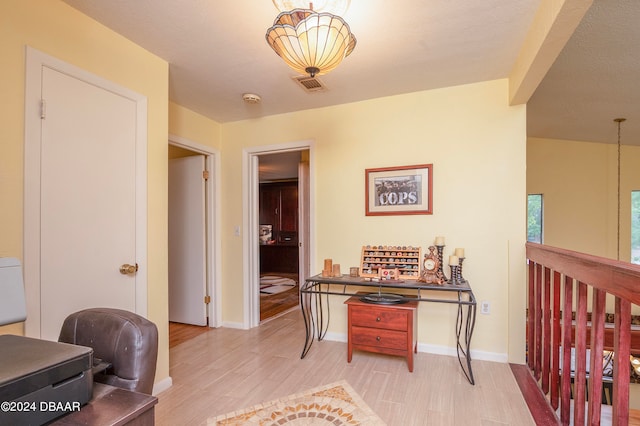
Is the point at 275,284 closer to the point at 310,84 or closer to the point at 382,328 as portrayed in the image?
the point at 382,328

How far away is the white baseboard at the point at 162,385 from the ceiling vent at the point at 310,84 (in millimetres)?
2508

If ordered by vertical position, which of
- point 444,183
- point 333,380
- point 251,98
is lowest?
point 333,380

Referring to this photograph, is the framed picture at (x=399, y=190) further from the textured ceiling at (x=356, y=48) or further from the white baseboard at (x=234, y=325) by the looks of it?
the white baseboard at (x=234, y=325)

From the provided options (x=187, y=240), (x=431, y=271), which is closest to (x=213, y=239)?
(x=187, y=240)

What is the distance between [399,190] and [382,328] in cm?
125

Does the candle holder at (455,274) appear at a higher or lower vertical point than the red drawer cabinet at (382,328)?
higher

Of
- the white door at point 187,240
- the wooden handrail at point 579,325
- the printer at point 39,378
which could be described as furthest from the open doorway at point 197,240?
the wooden handrail at point 579,325

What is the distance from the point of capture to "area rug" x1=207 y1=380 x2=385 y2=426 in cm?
192

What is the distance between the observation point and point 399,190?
120 inches

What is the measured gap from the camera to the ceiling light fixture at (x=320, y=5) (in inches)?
57.4

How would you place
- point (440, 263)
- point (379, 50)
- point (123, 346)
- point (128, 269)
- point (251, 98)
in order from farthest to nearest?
point (251, 98), point (440, 263), point (379, 50), point (128, 269), point (123, 346)

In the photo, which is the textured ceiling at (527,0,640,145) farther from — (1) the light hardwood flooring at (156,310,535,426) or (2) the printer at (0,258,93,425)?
(2) the printer at (0,258,93,425)

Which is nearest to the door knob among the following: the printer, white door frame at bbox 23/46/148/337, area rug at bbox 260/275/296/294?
white door frame at bbox 23/46/148/337

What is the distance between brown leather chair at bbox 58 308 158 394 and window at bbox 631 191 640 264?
23.1 feet
